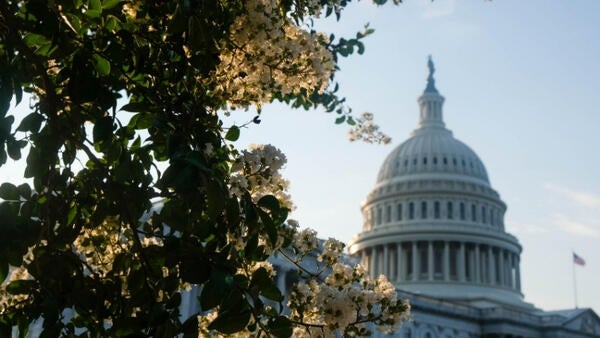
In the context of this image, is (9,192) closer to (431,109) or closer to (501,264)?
(501,264)

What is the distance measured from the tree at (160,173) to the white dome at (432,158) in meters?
97.8

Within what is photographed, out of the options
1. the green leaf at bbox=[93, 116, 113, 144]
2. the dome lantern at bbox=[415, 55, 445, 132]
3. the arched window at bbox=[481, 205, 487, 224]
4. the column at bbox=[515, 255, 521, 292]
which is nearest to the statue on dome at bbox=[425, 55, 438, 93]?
the dome lantern at bbox=[415, 55, 445, 132]

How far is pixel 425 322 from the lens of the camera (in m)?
75.1

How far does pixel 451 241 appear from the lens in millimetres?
96125

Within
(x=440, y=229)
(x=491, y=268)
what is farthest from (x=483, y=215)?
(x=440, y=229)

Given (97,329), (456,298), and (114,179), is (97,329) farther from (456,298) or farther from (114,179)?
(456,298)

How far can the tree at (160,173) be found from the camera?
5.01 meters

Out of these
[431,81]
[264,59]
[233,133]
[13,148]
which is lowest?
[13,148]

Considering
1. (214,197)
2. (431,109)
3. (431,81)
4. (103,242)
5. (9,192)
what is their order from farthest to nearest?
1. (431,81)
2. (431,109)
3. (103,242)
4. (9,192)
5. (214,197)

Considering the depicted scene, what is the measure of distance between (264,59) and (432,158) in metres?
99.7

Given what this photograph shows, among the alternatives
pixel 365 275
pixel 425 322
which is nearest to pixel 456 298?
pixel 425 322

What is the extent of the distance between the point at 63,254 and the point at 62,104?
1.15 m

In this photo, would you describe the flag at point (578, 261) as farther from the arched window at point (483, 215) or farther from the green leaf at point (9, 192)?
the green leaf at point (9, 192)

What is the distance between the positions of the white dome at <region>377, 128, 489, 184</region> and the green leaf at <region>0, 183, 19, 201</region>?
324 feet
